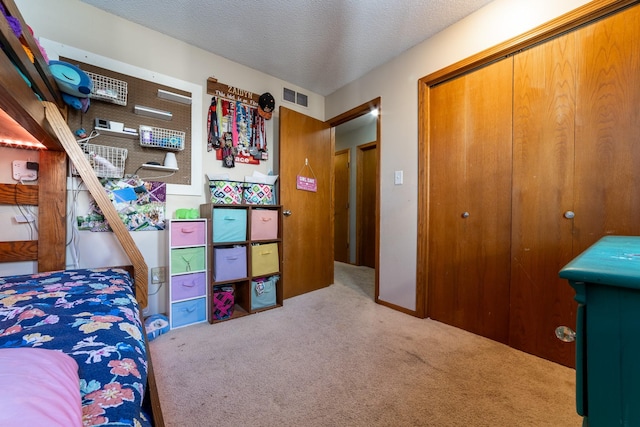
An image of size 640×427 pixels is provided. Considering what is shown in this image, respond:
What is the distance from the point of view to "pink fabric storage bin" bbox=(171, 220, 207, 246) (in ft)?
6.23

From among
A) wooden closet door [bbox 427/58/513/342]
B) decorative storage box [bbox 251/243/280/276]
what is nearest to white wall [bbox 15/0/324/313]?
decorative storage box [bbox 251/243/280/276]

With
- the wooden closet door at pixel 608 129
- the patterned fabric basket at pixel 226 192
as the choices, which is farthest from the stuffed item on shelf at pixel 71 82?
the wooden closet door at pixel 608 129

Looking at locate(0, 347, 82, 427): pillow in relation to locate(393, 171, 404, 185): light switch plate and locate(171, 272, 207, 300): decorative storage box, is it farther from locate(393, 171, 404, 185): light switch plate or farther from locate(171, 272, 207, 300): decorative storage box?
locate(393, 171, 404, 185): light switch plate

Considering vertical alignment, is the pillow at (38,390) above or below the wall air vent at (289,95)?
below

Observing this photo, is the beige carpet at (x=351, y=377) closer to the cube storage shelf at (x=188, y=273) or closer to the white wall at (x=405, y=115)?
the cube storage shelf at (x=188, y=273)

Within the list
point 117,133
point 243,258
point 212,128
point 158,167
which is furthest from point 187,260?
point 212,128

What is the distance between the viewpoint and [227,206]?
210cm

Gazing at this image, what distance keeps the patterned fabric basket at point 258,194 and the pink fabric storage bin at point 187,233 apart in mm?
489

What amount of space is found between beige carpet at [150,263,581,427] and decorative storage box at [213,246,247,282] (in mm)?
381

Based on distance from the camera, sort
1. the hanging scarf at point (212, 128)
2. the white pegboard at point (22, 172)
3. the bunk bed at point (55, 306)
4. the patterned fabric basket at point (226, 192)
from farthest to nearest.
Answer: the hanging scarf at point (212, 128) < the patterned fabric basket at point (226, 192) < the white pegboard at point (22, 172) < the bunk bed at point (55, 306)

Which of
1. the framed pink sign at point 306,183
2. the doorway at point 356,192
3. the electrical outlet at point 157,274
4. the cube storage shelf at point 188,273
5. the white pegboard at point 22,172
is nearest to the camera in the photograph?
the white pegboard at point 22,172

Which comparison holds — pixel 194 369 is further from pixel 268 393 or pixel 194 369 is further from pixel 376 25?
pixel 376 25

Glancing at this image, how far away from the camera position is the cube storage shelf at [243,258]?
204cm

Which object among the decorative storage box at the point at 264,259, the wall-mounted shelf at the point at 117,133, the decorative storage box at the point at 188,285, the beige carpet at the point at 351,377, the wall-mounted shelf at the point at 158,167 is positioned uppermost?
the wall-mounted shelf at the point at 117,133
